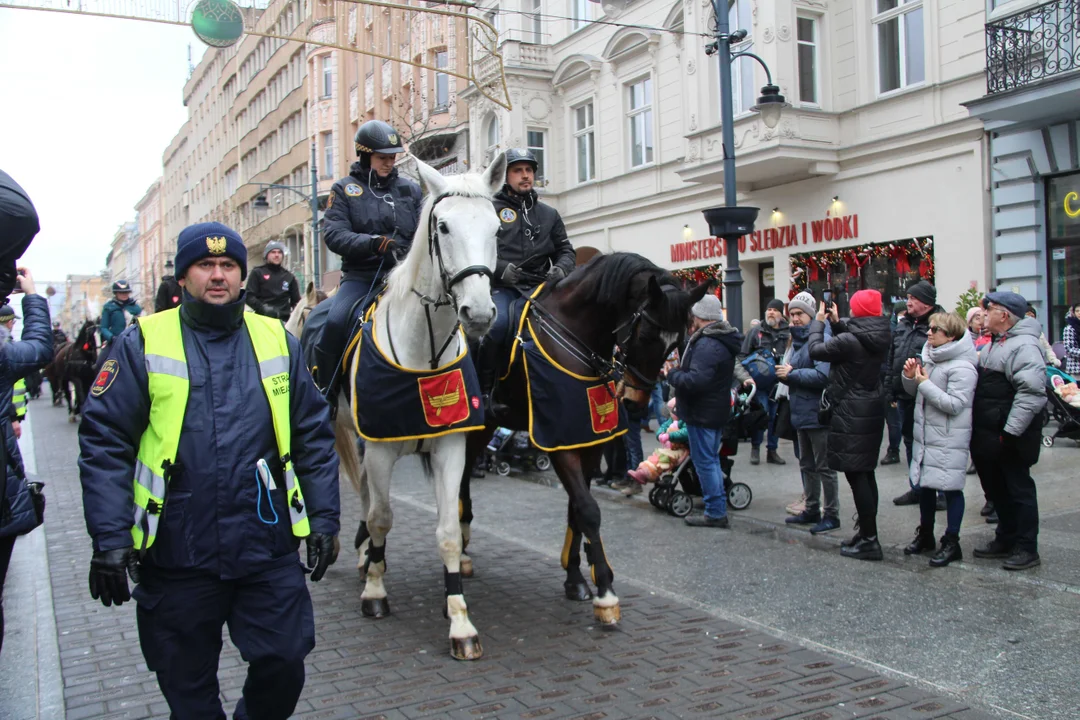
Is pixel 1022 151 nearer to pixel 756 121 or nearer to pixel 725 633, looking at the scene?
pixel 756 121

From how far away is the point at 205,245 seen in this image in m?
3.24

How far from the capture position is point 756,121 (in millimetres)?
18062

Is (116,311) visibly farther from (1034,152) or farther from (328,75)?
(328,75)

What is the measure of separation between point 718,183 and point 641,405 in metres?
15.3

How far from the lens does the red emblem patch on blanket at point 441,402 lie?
532 centimetres

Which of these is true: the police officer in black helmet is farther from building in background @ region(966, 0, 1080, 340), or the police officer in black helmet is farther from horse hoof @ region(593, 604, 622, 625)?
building in background @ region(966, 0, 1080, 340)

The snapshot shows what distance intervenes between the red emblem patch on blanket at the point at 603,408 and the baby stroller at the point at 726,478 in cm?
338

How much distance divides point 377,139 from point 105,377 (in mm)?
3564

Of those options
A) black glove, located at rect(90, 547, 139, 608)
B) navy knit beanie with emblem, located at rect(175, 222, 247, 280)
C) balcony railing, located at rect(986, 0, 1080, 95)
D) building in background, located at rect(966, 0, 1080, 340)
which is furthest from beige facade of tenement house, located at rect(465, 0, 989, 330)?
black glove, located at rect(90, 547, 139, 608)

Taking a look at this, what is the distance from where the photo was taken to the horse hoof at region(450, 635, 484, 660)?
495 cm

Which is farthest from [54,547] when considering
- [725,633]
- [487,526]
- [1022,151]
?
[1022,151]

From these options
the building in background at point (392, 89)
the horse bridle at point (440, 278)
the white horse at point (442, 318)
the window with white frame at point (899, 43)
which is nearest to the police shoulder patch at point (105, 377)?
the white horse at point (442, 318)

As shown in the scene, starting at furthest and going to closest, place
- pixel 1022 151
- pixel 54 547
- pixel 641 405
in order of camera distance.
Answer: pixel 1022 151, pixel 54 547, pixel 641 405

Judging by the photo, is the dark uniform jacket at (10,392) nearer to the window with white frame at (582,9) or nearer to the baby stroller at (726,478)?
the baby stroller at (726,478)
